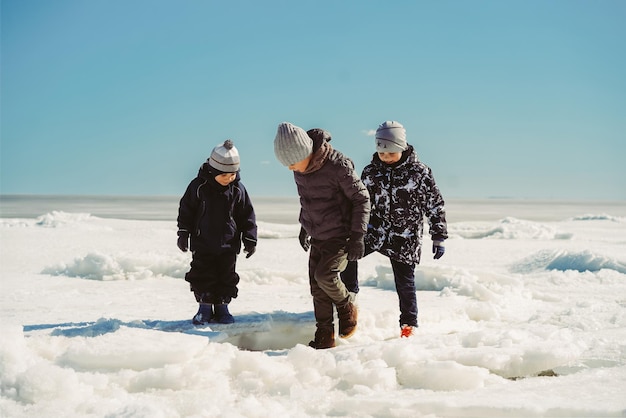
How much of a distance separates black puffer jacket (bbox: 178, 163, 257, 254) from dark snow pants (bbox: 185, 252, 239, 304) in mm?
69

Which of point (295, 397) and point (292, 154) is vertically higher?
point (292, 154)

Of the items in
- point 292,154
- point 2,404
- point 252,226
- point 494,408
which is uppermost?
point 292,154

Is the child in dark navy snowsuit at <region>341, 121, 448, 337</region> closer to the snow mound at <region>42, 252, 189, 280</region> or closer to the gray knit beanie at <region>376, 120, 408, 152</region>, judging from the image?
the gray knit beanie at <region>376, 120, 408, 152</region>

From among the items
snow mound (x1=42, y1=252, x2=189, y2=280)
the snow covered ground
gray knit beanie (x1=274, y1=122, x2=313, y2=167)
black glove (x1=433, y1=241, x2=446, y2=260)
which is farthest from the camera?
snow mound (x1=42, y1=252, x2=189, y2=280)

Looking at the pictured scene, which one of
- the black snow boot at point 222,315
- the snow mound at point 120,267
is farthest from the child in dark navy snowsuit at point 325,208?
the snow mound at point 120,267

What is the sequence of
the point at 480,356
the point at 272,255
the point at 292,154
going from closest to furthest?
the point at 480,356
the point at 292,154
the point at 272,255

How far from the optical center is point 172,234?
1016 centimetres

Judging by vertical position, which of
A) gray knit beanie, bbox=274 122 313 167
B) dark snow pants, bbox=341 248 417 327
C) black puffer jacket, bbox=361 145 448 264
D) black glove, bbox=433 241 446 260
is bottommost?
dark snow pants, bbox=341 248 417 327

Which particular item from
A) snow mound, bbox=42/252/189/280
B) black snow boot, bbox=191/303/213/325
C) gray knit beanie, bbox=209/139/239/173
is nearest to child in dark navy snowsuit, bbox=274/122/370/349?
gray knit beanie, bbox=209/139/239/173

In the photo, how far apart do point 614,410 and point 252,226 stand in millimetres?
2345

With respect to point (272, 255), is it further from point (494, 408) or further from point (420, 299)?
point (494, 408)

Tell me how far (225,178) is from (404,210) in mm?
1194

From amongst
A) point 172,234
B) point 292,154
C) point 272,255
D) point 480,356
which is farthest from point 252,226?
point 172,234

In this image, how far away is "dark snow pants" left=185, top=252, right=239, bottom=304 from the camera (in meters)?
3.58
